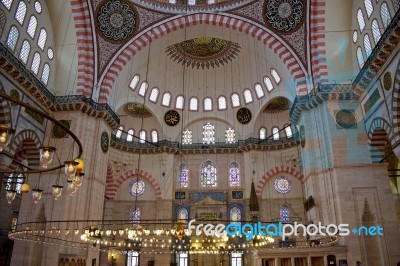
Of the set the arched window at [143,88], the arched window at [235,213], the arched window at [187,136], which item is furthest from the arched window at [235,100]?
the arched window at [235,213]

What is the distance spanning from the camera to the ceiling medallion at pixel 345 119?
12750 mm

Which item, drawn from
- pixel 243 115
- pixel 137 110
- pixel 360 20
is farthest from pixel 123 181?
pixel 360 20

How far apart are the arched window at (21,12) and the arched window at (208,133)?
473 inches

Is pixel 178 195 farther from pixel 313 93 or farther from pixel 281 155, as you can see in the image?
pixel 313 93

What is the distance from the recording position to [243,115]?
20.8 m

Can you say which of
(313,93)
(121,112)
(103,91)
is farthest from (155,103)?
(313,93)

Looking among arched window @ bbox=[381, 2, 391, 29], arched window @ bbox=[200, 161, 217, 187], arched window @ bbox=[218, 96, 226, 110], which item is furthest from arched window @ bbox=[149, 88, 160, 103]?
arched window @ bbox=[381, 2, 391, 29]

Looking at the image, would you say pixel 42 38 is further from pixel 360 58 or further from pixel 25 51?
pixel 360 58

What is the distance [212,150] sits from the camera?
20.7m

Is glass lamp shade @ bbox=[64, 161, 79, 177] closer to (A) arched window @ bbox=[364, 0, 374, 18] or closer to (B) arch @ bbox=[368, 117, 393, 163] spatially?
(B) arch @ bbox=[368, 117, 393, 163]

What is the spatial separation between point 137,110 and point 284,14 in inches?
407

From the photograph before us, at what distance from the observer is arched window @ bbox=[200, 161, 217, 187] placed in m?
20.5

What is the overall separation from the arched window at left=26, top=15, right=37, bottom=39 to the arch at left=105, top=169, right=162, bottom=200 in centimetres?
939

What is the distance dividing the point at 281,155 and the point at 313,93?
6823mm
